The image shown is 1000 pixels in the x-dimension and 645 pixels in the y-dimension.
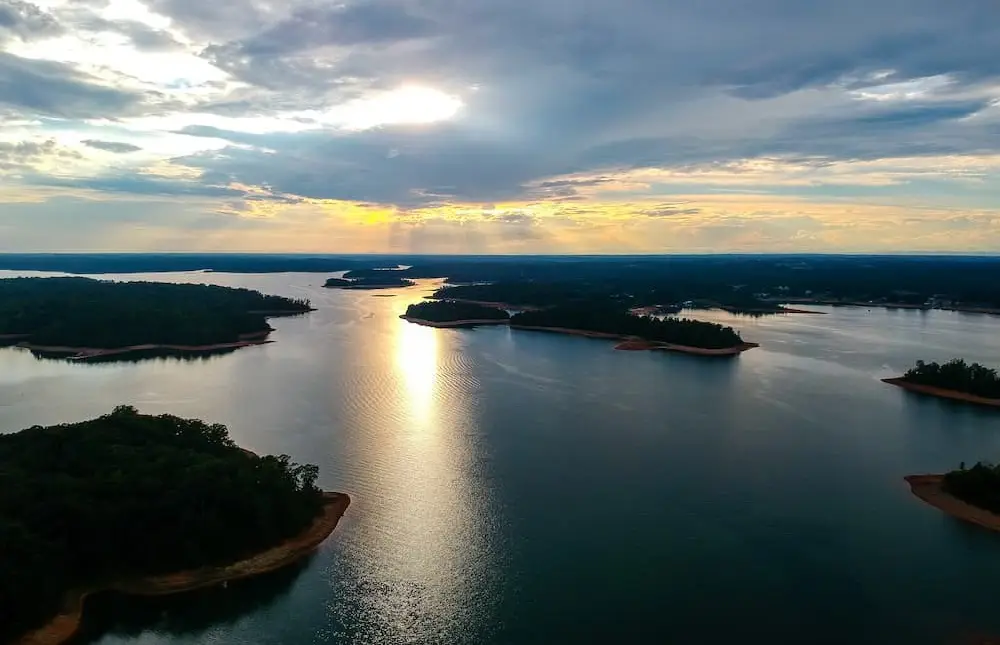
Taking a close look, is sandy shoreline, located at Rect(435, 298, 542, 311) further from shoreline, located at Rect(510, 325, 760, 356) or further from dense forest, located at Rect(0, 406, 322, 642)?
dense forest, located at Rect(0, 406, 322, 642)

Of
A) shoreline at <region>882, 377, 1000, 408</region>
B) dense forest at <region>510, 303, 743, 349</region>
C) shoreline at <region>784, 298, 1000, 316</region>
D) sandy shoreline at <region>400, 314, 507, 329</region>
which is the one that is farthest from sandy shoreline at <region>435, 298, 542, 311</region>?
shoreline at <region>882, 377, 1000, 408</region>

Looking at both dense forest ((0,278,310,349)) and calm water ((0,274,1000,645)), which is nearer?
calm water ((0,274,1000,645))

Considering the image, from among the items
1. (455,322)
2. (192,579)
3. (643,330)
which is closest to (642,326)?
(643,330)

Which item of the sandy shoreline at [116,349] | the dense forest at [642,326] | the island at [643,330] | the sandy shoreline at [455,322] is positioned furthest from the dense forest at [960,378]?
the sandy shoreline at [116,349]

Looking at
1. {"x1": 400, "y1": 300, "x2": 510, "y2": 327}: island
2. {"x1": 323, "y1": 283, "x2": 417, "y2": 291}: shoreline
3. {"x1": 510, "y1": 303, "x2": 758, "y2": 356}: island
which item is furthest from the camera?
{"x1": 323, "y1": 283, "x2": 417, "y2": 291}: shoreline

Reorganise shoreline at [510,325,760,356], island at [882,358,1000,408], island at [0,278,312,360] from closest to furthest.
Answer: island at [882,358,1000,408] < shoreline at [510,325,760,356] < island at [0,278,312,360]

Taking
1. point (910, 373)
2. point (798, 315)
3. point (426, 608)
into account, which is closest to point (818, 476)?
point (426, 608)

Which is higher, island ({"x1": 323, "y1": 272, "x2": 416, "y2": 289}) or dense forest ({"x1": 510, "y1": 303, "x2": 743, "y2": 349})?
island ({"x1": 323, "y1": 272, "x2": 416, "y2": 289})
